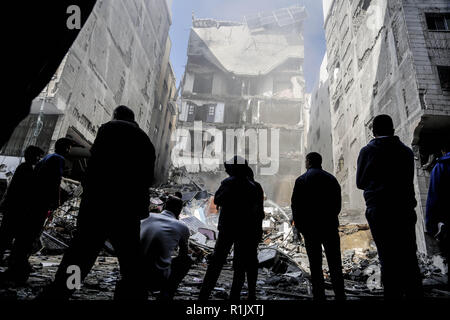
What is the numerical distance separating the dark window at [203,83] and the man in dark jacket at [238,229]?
99.5 feet

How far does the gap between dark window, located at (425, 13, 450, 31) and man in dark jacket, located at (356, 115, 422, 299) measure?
1256 cm

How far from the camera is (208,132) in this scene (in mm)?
28969

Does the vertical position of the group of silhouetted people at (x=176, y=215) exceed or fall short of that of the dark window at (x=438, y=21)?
it falls short

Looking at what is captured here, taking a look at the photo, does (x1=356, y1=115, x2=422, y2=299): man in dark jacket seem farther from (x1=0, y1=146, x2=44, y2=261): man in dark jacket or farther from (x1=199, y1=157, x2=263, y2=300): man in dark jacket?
(x1=0, y1=146, x2=44, y2=261): man in dark jacket

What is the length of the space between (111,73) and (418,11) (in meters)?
18.5

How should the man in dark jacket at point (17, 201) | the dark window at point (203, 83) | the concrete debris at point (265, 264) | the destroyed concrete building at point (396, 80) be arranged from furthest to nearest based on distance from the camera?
the dark window at point (203, 83)
the destroyed concrete building at point (396, 80)
the concrete debris at point (265, 264)
the man in dark jacket at point (17, 201)

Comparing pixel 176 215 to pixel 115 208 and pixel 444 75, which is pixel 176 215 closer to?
pixel 115 208

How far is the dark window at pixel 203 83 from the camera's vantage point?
32156mm

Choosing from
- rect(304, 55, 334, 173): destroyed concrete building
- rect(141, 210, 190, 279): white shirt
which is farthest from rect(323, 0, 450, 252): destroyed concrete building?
rect(141, 210, 190, 279): white shirt

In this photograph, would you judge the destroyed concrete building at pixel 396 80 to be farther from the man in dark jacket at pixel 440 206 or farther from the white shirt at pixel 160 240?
the white shirt at pixel 160 240

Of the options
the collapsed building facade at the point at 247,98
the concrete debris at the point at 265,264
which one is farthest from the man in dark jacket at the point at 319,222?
the collapsed building facade at the point at 247,98

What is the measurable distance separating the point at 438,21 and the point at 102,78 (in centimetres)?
1915

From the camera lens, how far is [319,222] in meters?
3.01
